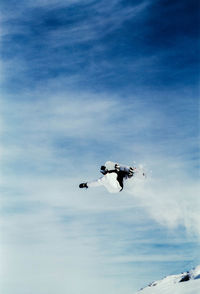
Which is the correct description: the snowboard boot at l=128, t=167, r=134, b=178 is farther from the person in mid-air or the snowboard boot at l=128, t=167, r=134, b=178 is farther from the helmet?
the helmet

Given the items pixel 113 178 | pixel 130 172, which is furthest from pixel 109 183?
pixel 130 172

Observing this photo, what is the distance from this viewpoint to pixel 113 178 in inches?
1137

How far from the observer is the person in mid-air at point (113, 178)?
94.9 ft

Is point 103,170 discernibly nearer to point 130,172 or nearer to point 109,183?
point 109,183

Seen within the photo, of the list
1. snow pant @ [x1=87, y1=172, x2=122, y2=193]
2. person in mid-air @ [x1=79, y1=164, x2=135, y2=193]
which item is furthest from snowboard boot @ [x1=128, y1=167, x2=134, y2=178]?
snow pant @ [x1=87, y1=172, x2=122, y2=193]

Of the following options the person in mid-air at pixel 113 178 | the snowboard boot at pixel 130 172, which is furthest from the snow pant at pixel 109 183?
the snowboard boot at pixel 130 172

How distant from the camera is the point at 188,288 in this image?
54.9 metres

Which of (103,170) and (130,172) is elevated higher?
(103,170)

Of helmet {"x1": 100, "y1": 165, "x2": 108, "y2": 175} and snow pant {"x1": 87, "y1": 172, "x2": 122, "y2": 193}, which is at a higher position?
helmet {"x1": 100, "y1": 165, "x2": 108, "y2": 175}

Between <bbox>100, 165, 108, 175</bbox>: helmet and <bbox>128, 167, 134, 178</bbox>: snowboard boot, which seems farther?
<bbox>128, 167, 134, 178</bbox>: snowboard boot

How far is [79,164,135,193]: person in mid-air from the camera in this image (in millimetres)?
28922

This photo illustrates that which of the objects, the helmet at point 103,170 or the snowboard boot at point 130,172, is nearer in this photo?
the helmet at point 103,170

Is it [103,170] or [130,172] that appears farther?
[130,172]

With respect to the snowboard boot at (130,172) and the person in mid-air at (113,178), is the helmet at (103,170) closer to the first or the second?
the person in mid-air at (113,178)
